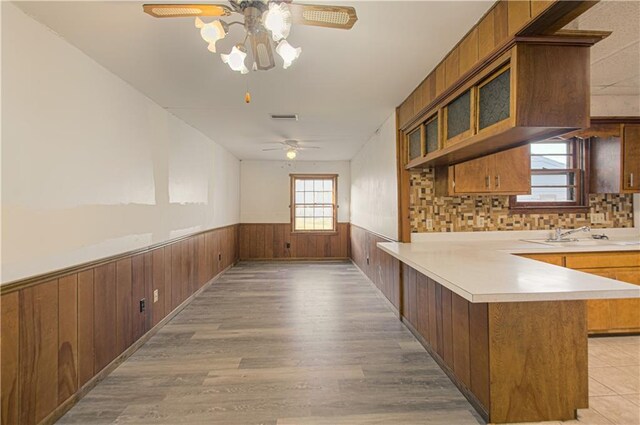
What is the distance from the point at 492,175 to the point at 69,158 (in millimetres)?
3512

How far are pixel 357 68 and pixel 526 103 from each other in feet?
4.38

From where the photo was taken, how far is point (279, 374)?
8.02 feet

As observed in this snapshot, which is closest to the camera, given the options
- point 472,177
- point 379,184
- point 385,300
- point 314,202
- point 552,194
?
point 472,177

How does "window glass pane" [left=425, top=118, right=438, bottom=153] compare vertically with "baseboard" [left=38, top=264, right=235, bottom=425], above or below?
above

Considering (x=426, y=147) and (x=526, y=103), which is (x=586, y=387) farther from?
(x=426, y=147)

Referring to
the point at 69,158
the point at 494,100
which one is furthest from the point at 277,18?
the point at 69,158

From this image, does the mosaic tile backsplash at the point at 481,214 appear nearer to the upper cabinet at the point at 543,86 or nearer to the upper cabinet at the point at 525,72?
the upper cabinet at the point at 525,72

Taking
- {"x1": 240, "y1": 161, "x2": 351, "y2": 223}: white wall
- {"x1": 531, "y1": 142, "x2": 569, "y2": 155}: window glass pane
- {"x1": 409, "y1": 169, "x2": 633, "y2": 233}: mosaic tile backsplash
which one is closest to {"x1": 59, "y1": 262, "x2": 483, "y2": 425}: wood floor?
{"x1": 409, "y1": 169, "x2": 633, "y2": 233}: mosaic tile backsplash

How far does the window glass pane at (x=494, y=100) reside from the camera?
1751 mm

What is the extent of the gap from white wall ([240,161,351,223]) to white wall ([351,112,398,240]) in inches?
46.3

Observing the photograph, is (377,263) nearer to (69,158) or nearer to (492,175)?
(492,175)

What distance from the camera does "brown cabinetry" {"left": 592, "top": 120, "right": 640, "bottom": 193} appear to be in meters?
3.31

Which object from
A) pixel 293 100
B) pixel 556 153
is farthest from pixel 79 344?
pixel 556 153

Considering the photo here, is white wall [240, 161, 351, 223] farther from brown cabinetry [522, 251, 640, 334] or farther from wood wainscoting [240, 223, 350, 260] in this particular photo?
brown cabinetry [522, 251, 640, 334]
